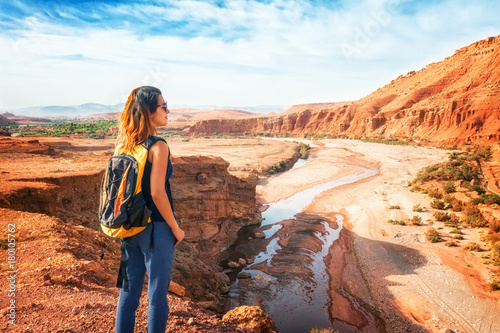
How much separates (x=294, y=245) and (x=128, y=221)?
13828 millimetres

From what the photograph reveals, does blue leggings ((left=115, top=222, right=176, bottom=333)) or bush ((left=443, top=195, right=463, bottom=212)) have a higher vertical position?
blue leggings ((left=115, top=222, right=176, bottom=333))

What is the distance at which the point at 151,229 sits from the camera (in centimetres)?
240

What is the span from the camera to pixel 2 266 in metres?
3.95

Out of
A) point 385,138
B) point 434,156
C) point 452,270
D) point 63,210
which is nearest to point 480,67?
point 385,138

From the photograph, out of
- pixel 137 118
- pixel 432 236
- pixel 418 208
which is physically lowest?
pixel 432 236

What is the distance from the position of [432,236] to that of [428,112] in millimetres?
51636

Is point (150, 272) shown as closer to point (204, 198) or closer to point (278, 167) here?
point (204, 198)

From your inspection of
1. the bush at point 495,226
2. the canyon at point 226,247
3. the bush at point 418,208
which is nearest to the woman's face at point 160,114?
the canyon at point 226,247

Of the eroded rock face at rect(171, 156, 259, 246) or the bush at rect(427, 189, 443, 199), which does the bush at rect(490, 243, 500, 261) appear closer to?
the bush at rect(427, 189, 443, 199)

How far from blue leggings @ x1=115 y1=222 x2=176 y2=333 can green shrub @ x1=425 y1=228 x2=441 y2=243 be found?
56.3 ft

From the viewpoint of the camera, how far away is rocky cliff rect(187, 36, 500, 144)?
4797 cm

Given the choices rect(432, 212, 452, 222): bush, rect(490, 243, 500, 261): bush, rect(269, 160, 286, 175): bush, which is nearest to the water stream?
rect(432, 212, 452, 222): bush

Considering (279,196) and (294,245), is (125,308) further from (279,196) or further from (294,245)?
(279,196)

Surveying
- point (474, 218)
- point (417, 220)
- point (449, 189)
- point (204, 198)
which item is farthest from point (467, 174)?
point (204, 198)
